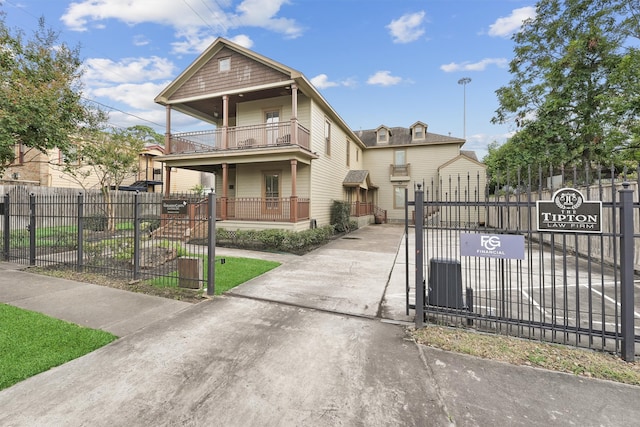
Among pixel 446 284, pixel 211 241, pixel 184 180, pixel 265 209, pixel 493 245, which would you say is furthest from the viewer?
pixel 184 180

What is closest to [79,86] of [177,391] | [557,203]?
[177,391]

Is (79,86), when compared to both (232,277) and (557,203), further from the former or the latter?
(557,203)

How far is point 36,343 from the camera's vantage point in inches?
139

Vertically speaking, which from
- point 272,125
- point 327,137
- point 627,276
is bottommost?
point 627,276

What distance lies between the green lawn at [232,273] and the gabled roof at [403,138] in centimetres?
1935

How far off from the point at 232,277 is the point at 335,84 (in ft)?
73.8

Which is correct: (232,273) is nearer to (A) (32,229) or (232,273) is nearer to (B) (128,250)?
(B) (128,250)

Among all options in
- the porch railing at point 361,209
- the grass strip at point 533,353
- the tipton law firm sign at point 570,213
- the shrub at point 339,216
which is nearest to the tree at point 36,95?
the grass strip at point 533,353

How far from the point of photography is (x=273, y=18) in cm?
1348

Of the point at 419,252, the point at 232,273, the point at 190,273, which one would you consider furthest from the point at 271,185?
the point at 419,252

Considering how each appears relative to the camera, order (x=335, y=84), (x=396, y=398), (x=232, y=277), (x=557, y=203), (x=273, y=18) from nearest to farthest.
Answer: (x=396, y=398) → (x=557, y=203) → (x=232, y=277) → (x=273, y=18) → (x=335, y=84)

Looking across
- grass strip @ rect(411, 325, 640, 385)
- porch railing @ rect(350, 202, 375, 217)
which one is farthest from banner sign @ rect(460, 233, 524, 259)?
porch railing @ rect(350, 202, 375, 217)

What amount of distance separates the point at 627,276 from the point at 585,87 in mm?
15349

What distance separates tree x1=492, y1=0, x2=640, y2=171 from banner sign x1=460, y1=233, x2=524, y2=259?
13.0 metres
